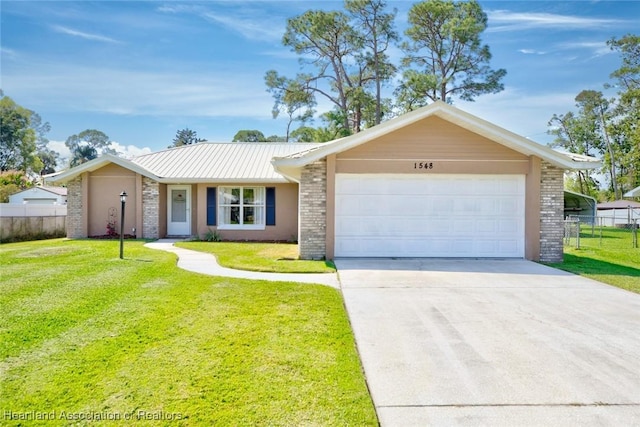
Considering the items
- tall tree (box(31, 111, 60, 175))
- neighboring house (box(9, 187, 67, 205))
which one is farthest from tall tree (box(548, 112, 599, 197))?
tall tree (box(31, 111, 60, 175))

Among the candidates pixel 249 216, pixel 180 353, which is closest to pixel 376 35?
pixel 249 216

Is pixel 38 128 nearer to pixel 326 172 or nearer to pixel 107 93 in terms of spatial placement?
pixel 107 93

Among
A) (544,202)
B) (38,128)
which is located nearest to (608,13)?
(544,202)

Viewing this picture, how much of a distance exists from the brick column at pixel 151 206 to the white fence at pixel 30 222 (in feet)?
17.6

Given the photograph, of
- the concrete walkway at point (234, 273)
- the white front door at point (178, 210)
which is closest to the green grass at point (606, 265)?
the concrete walkway at point (234, 273)

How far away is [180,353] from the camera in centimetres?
427

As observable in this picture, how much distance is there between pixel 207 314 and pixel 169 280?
2709 mm

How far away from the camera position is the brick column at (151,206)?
16.2m

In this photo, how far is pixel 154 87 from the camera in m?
15.0

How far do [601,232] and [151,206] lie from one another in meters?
19.8

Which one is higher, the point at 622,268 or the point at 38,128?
the point at 38,128

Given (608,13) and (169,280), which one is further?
(608,13)

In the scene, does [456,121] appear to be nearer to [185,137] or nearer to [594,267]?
[594,267]

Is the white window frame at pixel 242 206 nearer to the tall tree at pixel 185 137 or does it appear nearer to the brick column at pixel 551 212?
the brick column at pixel 551 212
